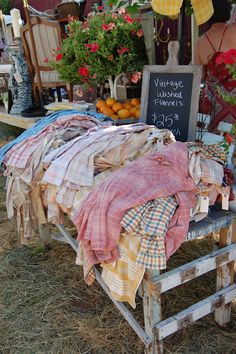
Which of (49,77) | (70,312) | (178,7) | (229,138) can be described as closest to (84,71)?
(178,7)

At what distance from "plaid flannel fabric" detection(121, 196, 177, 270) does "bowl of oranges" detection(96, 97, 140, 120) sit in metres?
1.43

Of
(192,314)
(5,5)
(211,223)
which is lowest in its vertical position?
(192,314)

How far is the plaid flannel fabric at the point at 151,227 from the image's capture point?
1345 millimetres

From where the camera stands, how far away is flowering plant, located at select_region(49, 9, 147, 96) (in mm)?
2619

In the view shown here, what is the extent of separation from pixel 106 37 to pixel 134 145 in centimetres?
115

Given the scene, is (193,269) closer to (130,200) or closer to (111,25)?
(130,200)

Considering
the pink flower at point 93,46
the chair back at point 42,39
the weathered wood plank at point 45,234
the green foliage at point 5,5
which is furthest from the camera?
the green foliage at point 5,5

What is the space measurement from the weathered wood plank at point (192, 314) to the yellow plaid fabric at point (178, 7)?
57.2 inches

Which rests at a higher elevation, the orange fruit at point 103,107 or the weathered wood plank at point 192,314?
the orange fruit at point 103,107

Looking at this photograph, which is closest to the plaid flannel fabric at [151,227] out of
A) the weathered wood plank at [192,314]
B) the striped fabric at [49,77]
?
the weathered wood plank at [192,314]

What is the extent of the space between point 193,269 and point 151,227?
1.28 ft

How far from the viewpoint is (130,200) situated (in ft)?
4.60

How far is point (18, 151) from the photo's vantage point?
2211 mm

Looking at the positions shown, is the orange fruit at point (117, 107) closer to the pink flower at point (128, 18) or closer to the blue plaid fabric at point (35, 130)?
the blue plaid fabric at point (35, 130)
